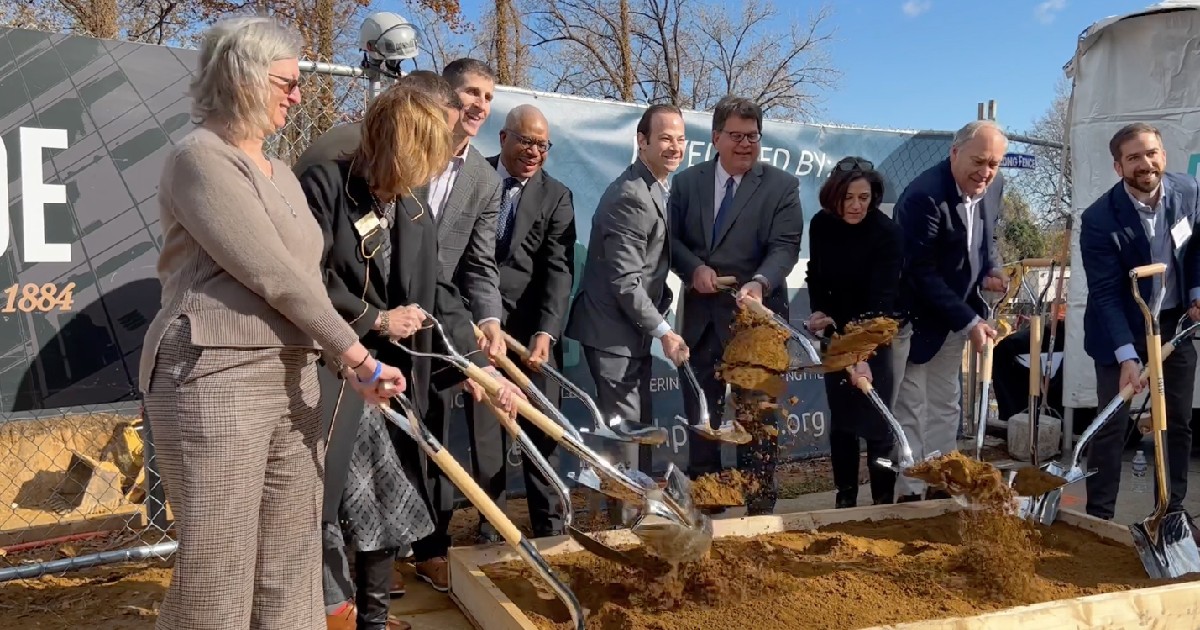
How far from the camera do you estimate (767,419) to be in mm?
4117

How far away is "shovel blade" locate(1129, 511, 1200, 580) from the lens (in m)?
3.21

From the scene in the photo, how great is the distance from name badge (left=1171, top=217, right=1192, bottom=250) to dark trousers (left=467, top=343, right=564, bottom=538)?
3072mm

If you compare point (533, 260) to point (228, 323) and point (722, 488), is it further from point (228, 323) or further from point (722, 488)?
point (228, 323)

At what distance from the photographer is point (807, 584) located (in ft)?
9.82

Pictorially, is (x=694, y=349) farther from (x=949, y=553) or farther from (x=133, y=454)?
(x=133, y=454)

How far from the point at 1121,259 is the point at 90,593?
15.9 feet

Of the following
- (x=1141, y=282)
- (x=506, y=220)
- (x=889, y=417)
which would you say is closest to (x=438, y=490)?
(x=506, y=220)

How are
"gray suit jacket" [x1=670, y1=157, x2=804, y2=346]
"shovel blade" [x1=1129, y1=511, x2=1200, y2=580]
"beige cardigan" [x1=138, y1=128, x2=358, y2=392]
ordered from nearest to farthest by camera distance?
"beige cardigan" [x1=138, y1=128, x2=358, y2=392] → "shovel blade" [x1=1129, y1=511, x2=1200, y2=580] → "gray suit jacket" [x1=670, y1=157, x2=804, y2=346]

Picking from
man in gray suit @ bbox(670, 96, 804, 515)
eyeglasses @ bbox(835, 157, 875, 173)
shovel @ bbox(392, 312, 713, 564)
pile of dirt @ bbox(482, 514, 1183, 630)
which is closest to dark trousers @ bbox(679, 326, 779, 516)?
man in gray suit @ bbox(670, 96, 804, 515)

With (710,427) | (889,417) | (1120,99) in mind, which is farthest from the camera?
(1120,99)

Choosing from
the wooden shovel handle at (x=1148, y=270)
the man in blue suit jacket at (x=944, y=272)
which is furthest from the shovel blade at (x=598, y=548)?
the wooden shovel handle at (x=1148, y=270)

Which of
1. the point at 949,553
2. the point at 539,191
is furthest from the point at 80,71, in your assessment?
the point at 949,553

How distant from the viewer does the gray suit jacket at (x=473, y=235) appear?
328 cm

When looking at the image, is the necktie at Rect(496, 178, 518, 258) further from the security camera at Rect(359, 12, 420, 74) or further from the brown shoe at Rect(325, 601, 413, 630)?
the brown shoe at Rect(325, 601, 413, 630)
